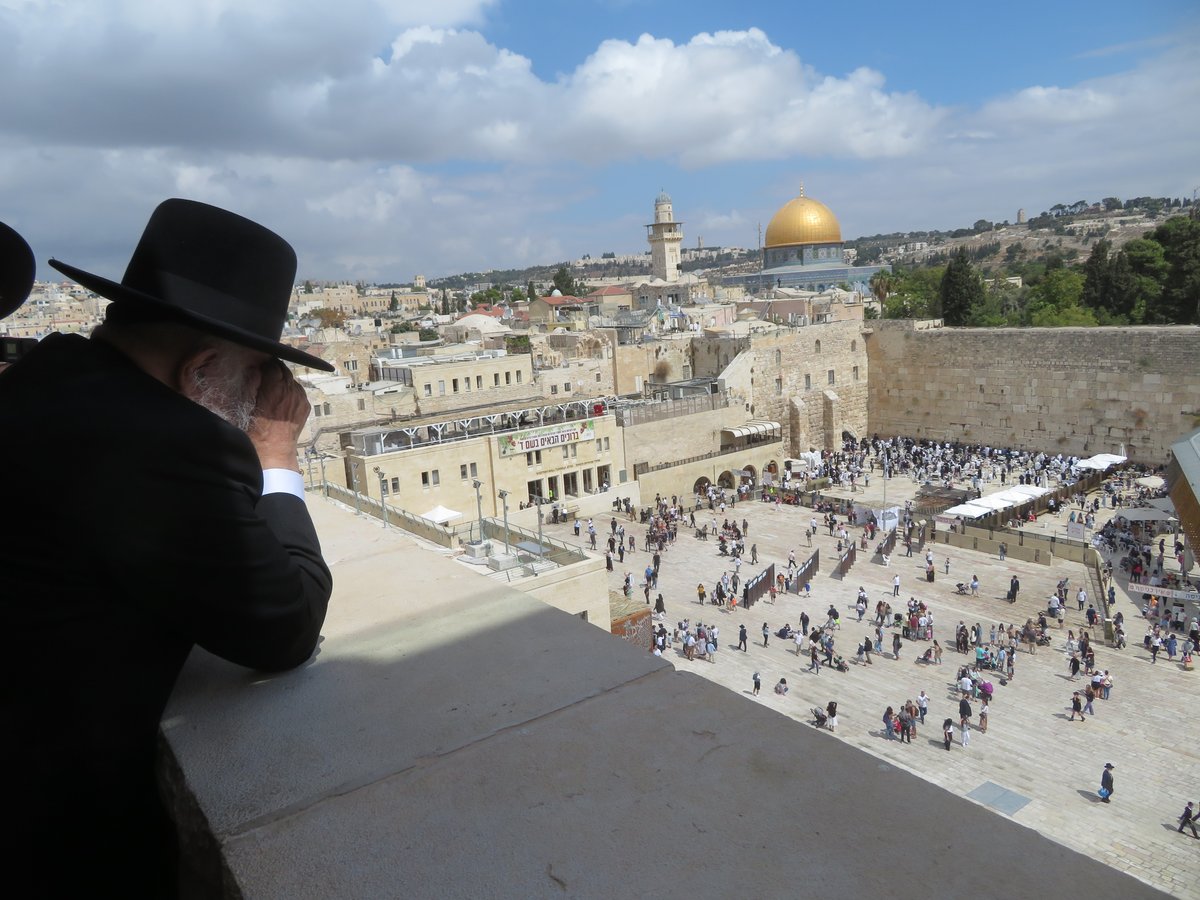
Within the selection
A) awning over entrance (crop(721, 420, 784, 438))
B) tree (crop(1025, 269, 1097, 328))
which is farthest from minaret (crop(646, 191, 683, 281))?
awning over entrance (crop(721, 420, 784, 438))

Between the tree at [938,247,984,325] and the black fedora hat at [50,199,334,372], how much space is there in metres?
46.5

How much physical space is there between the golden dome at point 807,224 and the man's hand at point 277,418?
5737cm

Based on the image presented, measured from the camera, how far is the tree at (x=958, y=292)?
43.4 meters

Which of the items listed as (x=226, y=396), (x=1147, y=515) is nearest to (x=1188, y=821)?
(x=226, y=396)

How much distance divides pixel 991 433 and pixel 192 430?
35.2 meters

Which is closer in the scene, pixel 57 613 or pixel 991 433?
pixel 57 613

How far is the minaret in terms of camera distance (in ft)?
255

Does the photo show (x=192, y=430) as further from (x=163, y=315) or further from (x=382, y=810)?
(x=382, y=810)

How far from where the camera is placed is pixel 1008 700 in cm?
1389

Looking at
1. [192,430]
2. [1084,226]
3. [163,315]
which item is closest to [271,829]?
[192,430]

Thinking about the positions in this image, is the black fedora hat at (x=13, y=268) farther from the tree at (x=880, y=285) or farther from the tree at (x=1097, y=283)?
the tree at (x=880, y=285)

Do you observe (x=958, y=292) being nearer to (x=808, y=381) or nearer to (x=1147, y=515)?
(x=808, y=381)

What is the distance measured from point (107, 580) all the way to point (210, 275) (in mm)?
615

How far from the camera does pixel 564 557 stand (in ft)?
31.1
